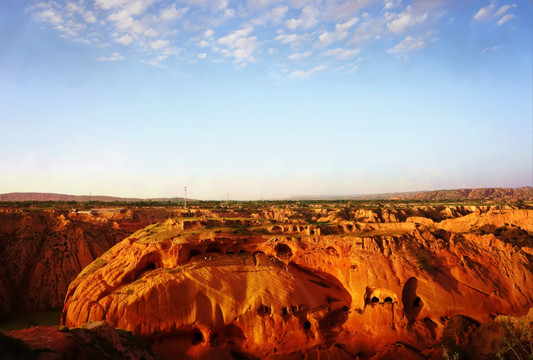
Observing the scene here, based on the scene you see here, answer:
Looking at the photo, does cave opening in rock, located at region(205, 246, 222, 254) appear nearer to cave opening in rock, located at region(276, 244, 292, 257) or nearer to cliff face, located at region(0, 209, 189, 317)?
cave opening in rock, located at region(276, 244, 292, 257)

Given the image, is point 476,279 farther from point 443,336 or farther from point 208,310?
point 208,310

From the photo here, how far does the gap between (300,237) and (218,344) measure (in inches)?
343

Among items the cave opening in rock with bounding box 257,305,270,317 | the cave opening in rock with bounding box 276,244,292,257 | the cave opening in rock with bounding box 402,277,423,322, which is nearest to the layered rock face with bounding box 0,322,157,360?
the cave opening in rock with bounding box 257,305,270,317

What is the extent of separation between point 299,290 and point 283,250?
362cm

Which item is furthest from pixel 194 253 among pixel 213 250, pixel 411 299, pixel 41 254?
pixel 41 254

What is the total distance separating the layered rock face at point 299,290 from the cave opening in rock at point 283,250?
0.09 meters

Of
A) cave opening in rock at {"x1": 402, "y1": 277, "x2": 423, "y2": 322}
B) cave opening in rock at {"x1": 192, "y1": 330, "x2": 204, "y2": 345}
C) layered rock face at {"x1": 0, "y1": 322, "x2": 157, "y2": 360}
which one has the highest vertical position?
layered rock face at {"x1": 0, "y1": 322, "x2": 157, "y2": 360}

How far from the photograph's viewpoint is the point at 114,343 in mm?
11648

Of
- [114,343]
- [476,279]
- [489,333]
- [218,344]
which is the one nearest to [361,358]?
[489,333]

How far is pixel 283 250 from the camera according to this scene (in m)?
23.6

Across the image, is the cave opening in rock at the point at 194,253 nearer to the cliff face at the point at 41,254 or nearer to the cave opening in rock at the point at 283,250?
the cave opening in rock at the point at 283,250

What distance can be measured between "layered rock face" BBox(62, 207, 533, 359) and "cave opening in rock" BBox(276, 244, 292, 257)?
9 cm

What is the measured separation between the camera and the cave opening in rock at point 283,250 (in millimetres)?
23263

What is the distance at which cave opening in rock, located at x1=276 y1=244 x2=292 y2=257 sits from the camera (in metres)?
23.3
